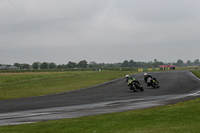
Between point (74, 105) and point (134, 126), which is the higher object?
point (134, 126)

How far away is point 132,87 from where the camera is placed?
3064 centimetres

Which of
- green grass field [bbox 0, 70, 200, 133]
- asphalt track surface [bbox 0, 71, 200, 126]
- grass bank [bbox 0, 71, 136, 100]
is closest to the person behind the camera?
green grass field [bbox 0, 70, 200, 133]

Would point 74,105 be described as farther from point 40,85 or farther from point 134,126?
point 40,85

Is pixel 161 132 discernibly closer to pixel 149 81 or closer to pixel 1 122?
pixel 1 122

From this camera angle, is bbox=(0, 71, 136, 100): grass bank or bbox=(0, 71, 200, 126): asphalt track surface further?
bbox=(0, 71, 136, 100): grass bank

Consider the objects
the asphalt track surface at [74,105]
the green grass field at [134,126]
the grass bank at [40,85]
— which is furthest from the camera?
the grass bank at [40,85]

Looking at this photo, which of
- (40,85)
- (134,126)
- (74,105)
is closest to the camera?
(134,126)

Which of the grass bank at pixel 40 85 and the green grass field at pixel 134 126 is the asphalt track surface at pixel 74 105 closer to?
the green grass field at pixel 134 126

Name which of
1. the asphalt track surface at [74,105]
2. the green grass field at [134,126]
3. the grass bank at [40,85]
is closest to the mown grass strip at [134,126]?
the green grass field at [134,126]

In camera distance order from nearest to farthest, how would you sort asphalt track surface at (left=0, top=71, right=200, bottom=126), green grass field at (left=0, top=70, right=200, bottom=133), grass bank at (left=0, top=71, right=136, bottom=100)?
green grass field at (left=0, top=70, right=200, bottom=133), asphalt track surface at (left=0, top=71, right=200, bottom=126), grass bank at (left=0, top=71, right=136, bottom=100)

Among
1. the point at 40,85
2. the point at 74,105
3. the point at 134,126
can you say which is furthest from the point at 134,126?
the point at 40,85

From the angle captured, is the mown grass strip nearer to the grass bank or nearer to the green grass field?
the green grass field

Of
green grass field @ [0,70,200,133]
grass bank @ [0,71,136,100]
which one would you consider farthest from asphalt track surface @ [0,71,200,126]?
grass bank @ [0,71,136,100]

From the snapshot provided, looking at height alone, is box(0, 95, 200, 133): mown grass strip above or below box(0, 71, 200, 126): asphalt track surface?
above
